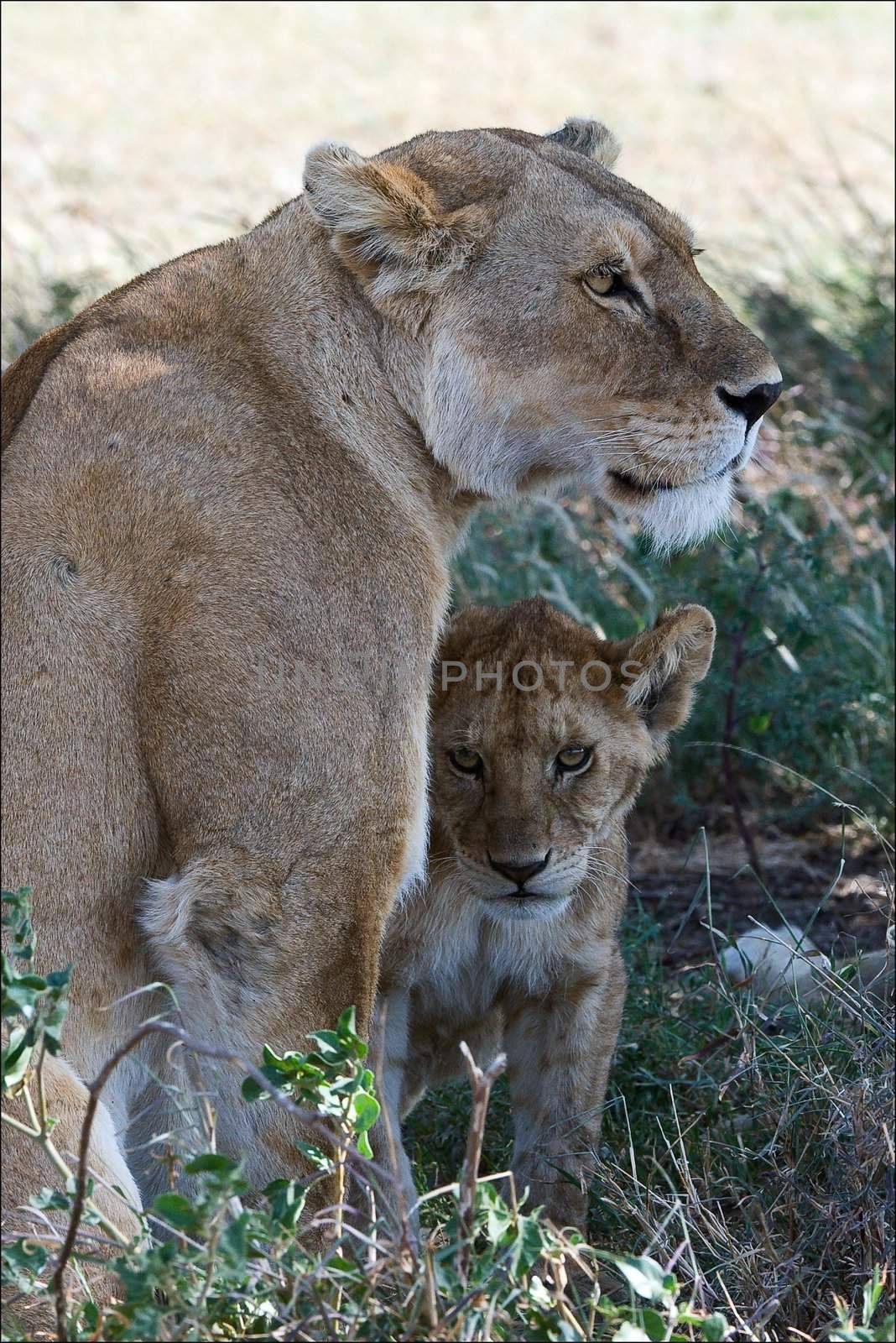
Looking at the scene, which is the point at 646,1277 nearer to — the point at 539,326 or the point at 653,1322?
the point at 653,1322

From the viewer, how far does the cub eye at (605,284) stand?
338cm

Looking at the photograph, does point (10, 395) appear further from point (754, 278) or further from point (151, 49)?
point (151, 49)

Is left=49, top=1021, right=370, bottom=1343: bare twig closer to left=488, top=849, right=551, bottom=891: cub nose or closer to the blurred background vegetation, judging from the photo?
the blurred background vegetation

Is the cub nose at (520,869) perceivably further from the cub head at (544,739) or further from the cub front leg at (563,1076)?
the cub front leg at (563,1076)

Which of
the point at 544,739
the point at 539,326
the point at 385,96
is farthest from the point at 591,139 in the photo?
the point at 385,96

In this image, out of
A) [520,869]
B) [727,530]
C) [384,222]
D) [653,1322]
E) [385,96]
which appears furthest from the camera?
[385,96]

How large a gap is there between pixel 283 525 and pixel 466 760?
1.05 meters

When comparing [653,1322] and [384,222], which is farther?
[384,222]

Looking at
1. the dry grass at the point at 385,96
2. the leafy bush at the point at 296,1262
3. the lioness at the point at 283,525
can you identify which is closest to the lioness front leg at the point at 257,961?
the lioness at the point at 283,525

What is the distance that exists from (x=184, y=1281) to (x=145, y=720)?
91 cm

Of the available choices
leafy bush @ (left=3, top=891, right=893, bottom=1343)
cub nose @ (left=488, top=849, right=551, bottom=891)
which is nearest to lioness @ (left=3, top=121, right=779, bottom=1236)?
leafy bush @ (left=3, top=891, right=893, bottom=1343)

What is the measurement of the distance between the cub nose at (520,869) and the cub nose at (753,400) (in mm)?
1023

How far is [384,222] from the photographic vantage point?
10.5 feet

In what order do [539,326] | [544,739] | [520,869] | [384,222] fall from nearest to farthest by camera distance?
1. [384,222]
2. [539,326]
3. [520,869]
4. [544,739]
